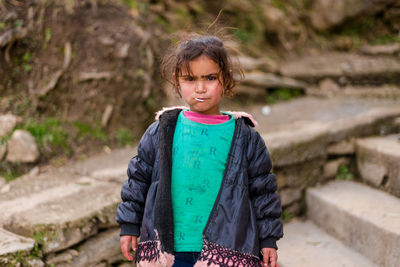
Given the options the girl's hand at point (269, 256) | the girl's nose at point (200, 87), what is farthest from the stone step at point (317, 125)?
the girl's nose at point (200, 87)

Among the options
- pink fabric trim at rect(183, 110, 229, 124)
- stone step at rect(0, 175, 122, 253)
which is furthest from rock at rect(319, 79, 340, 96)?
pink fabric trim at rect(183, 110, 229, 124)

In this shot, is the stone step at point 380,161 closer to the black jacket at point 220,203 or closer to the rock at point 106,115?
the black jacket at point 220,203

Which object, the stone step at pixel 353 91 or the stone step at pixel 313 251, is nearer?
the stone step at pixel 313 251

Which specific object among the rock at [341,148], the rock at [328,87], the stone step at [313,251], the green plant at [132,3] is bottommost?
the stone step at [313,251]

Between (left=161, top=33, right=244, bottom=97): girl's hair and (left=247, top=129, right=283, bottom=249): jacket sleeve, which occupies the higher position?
(left=161, top=33, right=244, bottom=97): girl's hair

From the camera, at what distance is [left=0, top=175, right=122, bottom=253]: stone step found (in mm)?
1984

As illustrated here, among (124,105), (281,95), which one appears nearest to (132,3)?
(124,105)

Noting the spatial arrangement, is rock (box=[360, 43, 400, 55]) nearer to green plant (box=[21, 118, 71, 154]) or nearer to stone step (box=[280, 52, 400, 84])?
stone step (box=[280, 52, 400, 84])

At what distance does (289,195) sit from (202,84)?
1690mm

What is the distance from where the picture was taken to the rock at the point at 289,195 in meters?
2.87

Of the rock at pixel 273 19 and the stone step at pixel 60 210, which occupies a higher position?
the rock at pixel 273 19

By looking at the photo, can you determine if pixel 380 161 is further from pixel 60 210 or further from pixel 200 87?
pixel 60 210

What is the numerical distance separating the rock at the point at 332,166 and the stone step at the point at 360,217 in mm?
73

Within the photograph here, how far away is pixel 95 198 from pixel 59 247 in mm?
406
